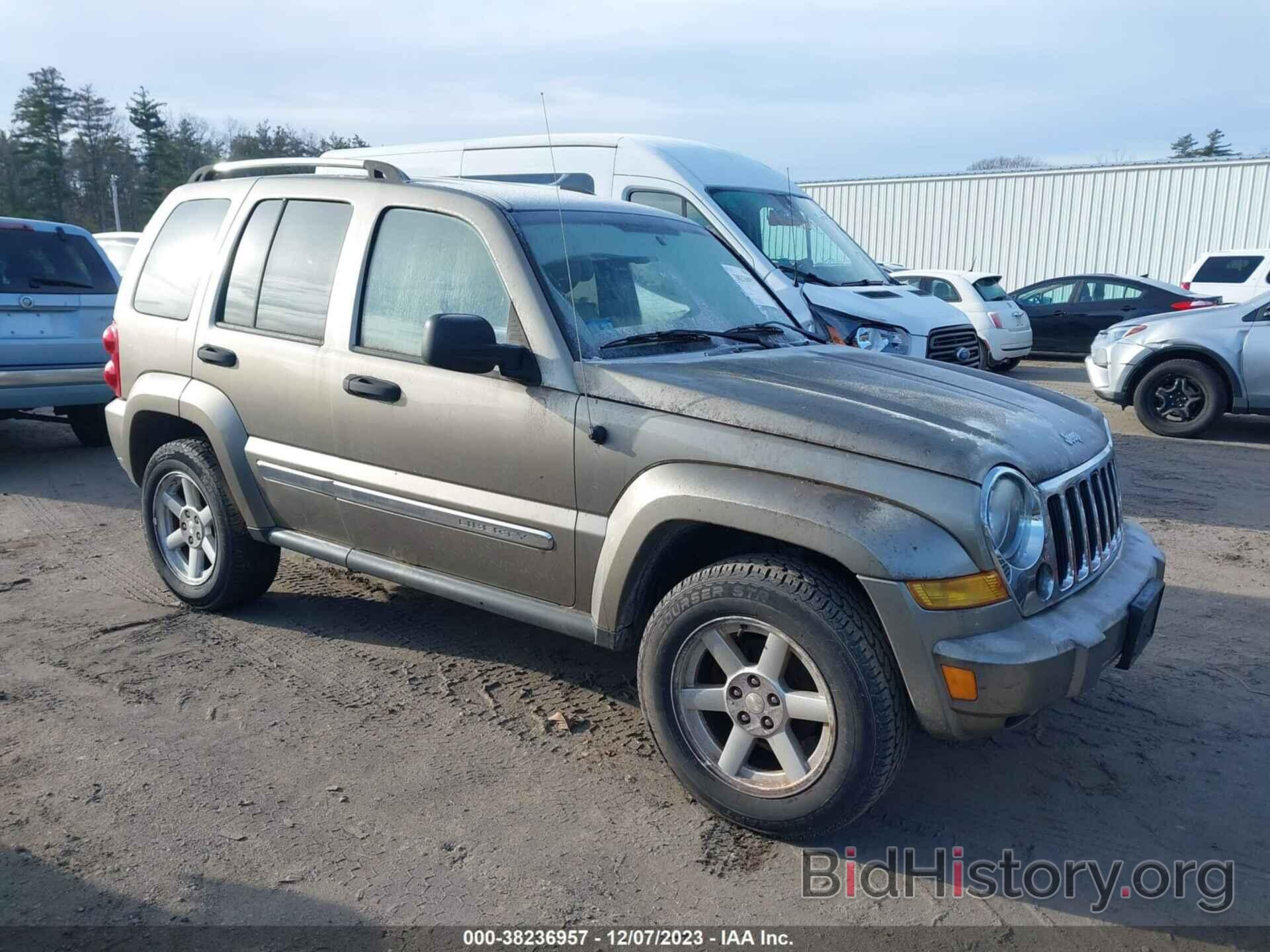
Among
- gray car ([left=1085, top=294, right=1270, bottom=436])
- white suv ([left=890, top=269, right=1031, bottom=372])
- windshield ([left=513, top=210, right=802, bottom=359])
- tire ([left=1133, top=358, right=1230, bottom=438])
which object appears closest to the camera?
windshield ([left=513, top=210, right=802, bottom=359])

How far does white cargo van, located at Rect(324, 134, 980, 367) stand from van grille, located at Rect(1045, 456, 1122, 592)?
4.05 metres

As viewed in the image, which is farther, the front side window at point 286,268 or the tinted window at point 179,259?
the tinted window at point 179,259

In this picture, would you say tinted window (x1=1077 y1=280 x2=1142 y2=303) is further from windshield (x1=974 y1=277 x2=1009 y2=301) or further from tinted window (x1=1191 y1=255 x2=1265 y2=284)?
windshield (x1=974 y1=277 x2=1009 y2=301)

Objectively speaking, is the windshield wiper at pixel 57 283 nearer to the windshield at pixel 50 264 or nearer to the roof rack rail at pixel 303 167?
the windshield at pixel 50 264

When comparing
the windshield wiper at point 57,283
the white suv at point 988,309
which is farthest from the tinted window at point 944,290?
the windshield wiper at point 57,283

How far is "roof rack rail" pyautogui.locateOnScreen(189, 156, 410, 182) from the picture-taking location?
4374mm

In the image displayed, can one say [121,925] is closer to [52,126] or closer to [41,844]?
[41,844]

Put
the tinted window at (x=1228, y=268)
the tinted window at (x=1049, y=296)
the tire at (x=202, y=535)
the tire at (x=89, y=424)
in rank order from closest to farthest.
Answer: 1. the tire at (x=202, y=535)
2. the tire at (x=89, y=424)
3. the tinted window at (x=1228, y=268)
4. the tinted window at (x=1049, y=296)

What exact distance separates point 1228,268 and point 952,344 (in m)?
10.4

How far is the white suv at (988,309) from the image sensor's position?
14984 millimetres

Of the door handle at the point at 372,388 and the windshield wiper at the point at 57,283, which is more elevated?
the windshield wiper at the point at 57,283

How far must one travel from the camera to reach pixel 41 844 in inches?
127

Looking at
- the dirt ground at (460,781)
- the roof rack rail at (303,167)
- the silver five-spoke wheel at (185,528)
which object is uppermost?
the roof rack rail at (303,167)

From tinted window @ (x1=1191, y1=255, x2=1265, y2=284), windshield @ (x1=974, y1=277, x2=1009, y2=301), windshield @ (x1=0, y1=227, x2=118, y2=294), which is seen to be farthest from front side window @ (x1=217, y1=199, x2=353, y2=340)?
tinted window @ (x1=1191, y1=255, x2=1265, y2=284)
